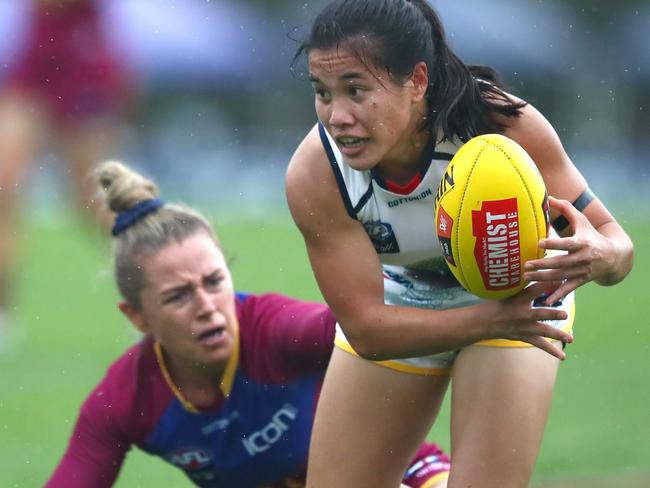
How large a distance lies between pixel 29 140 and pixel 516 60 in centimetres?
1190

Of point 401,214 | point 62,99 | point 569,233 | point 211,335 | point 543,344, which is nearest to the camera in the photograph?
point 543,344

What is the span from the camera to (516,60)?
1995cm

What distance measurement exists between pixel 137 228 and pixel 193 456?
91 cm

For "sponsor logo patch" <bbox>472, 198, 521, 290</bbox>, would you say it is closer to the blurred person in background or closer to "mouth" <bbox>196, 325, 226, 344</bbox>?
"mouth" <bbox>196, 325, 226, 344</bbox>

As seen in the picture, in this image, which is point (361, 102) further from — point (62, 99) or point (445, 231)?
point (62, 99)

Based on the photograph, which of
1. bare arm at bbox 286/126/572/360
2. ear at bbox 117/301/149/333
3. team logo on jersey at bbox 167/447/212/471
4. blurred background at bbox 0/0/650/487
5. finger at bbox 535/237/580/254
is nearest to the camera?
finger at bbox 535/237/580/254

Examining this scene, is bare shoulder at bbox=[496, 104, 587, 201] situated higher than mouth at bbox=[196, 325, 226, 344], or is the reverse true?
bare shoulder at bbox=[496, 104, 587, 201]

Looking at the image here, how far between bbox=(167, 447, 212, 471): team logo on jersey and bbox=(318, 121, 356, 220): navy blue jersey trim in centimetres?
133

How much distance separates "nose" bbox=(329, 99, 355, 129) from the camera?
12.6 ft

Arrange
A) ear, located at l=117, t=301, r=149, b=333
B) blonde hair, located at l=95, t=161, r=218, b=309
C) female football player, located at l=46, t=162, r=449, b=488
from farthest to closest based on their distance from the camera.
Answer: ear, located at l=117, t=301, r=149, b=333
blonde hair, located at l=95, t=161, r=218, b=309
female football player, located at l=46, t=162, r=449, b=488

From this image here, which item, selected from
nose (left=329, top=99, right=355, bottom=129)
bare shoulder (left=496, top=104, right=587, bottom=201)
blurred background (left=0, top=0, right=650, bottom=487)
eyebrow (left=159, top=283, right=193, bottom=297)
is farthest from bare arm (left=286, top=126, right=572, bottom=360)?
blurred background (left=0, top=0, right=650, bottom=487)

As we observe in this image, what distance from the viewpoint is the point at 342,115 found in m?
3.83

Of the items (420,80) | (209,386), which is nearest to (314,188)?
(420,80)

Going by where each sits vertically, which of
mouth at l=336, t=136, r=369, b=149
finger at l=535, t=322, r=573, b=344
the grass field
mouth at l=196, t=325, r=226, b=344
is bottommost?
the grass field
